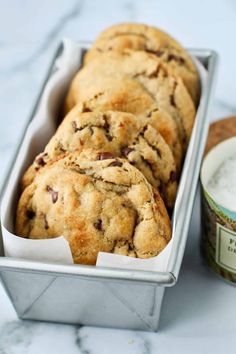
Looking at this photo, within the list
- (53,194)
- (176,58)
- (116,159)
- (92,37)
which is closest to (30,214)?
(53,194)

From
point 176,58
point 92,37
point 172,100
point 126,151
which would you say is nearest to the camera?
point 126,151

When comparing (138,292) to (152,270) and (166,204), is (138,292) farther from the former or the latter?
(166,204)

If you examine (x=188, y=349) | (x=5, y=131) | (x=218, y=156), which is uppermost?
(x=218, y=156)

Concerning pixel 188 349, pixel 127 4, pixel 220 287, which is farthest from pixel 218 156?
pixel 127 4

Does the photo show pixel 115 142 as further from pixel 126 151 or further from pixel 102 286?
pixel 102 286

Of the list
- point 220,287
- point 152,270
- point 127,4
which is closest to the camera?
point 152,270

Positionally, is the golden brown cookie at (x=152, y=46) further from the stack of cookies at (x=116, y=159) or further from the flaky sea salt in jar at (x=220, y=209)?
the flaky sea salt in jar at (x=220, y=209)

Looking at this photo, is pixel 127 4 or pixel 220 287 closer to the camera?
pixel 220 287

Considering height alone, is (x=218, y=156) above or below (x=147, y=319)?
above
